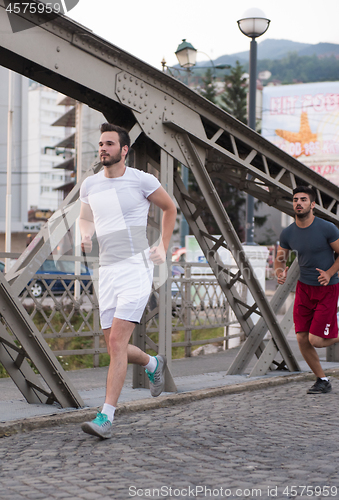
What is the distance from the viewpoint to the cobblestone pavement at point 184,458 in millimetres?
3453

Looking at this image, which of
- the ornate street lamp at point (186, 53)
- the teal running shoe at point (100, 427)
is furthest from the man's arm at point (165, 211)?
the ornate street lamp at point (186, 53)

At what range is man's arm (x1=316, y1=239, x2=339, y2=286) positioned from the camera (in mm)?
6645

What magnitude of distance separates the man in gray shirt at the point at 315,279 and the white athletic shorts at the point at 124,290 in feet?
8.48

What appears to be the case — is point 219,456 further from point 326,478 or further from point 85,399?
point 85,399

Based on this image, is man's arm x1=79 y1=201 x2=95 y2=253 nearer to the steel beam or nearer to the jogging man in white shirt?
the jogging man in white shirt

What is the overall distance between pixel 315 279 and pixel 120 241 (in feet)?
9.29

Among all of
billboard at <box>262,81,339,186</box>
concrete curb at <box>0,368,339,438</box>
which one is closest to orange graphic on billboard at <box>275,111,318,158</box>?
billboard at <box>262,81,339,186</box>

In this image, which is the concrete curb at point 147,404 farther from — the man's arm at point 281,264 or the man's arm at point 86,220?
the man's arm at point 86,220

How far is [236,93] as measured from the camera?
5741 centimetres

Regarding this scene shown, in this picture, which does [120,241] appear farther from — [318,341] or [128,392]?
[318,341]

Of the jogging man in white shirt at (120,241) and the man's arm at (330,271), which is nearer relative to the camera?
the jogging man in white shirt at (120,241)

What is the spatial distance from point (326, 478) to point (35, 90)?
131 meters

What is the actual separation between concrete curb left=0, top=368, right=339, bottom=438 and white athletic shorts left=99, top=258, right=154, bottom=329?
0.82 meters

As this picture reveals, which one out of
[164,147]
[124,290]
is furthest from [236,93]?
[124,290]
